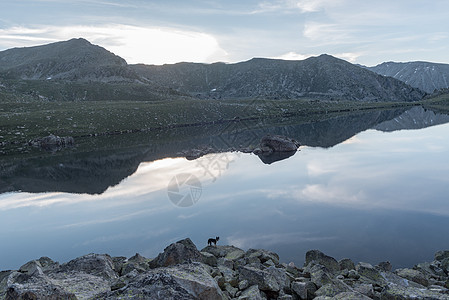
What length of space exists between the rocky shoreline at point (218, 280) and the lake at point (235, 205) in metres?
4.70

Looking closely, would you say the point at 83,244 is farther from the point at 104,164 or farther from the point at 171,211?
the point at 104,164

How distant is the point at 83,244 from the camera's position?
28141 millimetres

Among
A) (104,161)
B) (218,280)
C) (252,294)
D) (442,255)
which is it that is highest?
(104,161)

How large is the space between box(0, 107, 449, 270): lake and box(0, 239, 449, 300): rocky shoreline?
4696 millimetres

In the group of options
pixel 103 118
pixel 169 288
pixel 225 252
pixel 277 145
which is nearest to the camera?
pixel 169 288

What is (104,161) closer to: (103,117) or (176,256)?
(176,256)

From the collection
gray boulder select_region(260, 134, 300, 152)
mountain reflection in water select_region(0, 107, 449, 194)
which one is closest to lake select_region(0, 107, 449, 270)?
mountain reflection in water select_region(0, 107, 449, 194)

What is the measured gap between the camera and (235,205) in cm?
3634

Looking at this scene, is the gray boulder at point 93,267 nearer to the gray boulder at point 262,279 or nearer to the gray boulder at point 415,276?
the gray boulder at point 262,279

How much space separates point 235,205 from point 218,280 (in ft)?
73.7

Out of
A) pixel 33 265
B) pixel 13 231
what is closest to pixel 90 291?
pixel 33 265

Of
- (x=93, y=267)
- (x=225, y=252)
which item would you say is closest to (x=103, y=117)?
(x=225, y=252)

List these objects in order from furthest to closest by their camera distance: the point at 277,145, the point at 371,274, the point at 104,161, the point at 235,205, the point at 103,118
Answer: the point at 103,118
the point at 277,145
the point at 104,161
the point at 235,205
the point at 371,274

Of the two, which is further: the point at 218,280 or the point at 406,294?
the point at 218,280
